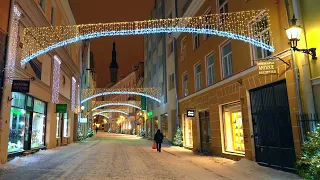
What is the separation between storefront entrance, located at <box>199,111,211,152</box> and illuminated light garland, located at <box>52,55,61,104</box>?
10890 millimetres

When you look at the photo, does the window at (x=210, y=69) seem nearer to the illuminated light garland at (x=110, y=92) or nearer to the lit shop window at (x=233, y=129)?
the lit shop window at (x=233, y=129)

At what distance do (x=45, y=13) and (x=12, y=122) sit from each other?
7785 millimetres

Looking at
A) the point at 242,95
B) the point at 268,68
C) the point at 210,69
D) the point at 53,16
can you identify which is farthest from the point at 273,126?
the point at 53,16

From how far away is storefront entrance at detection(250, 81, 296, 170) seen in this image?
10172 mm

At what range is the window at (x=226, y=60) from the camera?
48.8 ft

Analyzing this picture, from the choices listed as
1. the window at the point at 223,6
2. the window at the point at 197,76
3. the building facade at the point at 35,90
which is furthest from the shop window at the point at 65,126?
the window at the point at 223,6

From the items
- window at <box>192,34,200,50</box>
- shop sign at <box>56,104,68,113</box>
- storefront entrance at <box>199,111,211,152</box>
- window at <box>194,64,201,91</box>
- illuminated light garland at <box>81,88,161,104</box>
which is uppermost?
window at <box>192,34,200,50</box>

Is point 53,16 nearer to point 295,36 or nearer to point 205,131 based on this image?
point 205,131

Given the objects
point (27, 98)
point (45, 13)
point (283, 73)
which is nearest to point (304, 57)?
point (283, 73)

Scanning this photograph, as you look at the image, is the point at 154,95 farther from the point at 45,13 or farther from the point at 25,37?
the point at 25,37

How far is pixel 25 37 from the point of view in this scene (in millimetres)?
14250

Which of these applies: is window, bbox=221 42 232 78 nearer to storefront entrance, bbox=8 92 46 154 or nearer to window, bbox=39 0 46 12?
storefront entrance, bbox=8 92 46 154

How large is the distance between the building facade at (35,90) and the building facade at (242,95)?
1007cm

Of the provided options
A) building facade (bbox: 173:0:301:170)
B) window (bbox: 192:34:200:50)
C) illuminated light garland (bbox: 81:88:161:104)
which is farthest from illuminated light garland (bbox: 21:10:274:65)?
illuminated light garland (bbox: 81:88:161:104)
